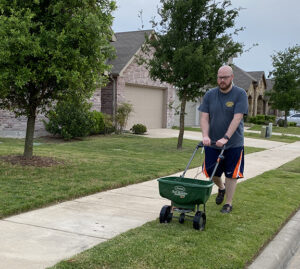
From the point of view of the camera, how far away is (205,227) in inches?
190

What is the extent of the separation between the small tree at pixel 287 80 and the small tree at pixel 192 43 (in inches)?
827

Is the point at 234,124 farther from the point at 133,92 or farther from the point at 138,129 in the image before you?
the point at 133,92

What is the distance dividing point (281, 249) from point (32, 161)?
5.71 m

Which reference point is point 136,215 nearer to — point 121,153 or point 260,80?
Result: point 121,153

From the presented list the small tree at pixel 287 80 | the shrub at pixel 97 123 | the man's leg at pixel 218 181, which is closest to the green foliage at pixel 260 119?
the small tree at pixel 287 80

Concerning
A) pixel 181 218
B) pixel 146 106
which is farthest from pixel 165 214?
pixel 146 106

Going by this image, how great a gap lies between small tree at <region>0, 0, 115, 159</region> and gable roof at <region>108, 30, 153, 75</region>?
A: 11.2 meters

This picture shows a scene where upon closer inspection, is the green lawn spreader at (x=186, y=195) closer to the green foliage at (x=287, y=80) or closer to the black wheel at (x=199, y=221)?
the black wheel at (x=199, y=221)

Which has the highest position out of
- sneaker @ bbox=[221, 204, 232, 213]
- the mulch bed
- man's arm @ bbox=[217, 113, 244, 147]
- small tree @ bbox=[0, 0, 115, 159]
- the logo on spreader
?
small tree @ bbox=[0, 0, 115, 159]

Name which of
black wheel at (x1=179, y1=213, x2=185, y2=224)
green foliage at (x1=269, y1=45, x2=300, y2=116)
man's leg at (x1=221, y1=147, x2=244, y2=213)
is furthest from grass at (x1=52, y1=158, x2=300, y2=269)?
green foliage at (x1=269, y1=45, x2=300, y2=116)

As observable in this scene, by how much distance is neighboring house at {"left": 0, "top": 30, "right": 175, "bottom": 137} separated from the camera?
1975 centimetres

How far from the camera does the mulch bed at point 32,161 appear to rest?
27.2 feet

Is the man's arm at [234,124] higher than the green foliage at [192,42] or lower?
lower

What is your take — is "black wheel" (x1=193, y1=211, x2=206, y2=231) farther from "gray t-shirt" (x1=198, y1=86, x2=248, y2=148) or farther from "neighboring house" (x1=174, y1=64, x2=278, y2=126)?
"neighboring house" (x1=174, y1=64, x2=278, y2=126)
